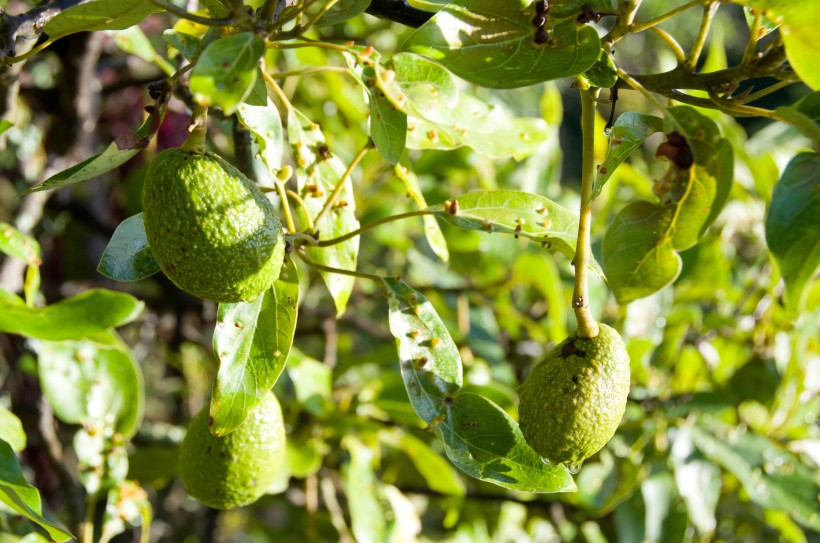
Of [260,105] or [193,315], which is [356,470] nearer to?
[193,315]

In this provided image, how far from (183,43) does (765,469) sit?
1189mm

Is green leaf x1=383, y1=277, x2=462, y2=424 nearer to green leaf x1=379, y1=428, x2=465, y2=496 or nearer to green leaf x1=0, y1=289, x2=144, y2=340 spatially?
green leaf x1=0, y1=289, x2=144, y2=340

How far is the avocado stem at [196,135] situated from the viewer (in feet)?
2.22

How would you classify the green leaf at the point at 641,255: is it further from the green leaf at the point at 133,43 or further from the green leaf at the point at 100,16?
the green leaf at the point at 133,43

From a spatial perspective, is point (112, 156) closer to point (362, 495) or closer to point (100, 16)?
point (100, 16)

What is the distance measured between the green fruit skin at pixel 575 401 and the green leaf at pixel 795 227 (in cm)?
18

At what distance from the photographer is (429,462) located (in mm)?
1448

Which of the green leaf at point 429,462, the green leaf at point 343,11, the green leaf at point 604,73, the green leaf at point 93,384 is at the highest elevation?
the green leaf at point 343,11

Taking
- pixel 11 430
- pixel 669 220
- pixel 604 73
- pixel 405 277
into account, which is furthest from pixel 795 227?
pixel 405 277

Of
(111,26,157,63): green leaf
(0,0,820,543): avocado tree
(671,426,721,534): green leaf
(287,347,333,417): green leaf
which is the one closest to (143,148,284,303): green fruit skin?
(0,0,820,543): avocado tree

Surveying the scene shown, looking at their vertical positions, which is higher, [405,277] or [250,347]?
[250,347]

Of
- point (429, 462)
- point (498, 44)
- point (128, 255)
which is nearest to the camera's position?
point (498, 44)

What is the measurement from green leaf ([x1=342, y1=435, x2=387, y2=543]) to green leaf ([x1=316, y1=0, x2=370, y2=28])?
0.80 meters

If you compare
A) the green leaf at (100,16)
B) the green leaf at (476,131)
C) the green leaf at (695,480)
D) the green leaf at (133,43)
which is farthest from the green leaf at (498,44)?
the green leaf at (695,480)
